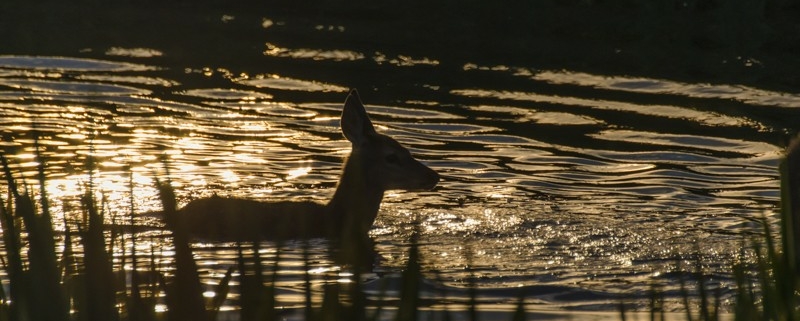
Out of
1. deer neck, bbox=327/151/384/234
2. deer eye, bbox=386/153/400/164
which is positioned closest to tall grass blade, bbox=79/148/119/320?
deer neck, bbox=327/151/384/234

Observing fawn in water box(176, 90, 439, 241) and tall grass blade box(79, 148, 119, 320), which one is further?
fawn in water box(176, 90, 439, 241)

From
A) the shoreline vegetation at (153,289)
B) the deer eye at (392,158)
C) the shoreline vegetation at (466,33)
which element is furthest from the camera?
the shoreline vegetation at (466,33)

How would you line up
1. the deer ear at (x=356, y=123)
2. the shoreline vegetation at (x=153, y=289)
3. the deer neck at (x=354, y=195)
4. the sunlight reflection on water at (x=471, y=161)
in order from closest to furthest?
the shoreline vegetation at (x=153, y=289) < the sunlight reflection on water at (x=471, y=161) < the deer neck at (x=354, y=195) < the deer ear at (x=356, y=123)

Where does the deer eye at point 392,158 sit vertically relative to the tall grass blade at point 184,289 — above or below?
below

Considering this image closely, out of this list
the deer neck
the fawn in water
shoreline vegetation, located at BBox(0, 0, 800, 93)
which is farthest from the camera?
shoreline vegetation, located at BBox(0, 0, 800, 93)

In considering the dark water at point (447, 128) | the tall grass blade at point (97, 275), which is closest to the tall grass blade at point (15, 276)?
the tall grass blade at point (97, 275)

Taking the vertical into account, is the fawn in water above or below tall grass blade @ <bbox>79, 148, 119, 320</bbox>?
below

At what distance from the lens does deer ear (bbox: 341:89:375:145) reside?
11844 mm

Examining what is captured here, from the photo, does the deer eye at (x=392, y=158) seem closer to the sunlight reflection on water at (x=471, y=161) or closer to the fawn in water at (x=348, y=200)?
the fawn in water at (x=348, y=200)

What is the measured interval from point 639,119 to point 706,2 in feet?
29.0

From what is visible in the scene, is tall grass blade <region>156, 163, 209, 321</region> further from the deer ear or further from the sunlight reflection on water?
the deer ear

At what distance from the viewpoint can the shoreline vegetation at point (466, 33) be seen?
21438 mm

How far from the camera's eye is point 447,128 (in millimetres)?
16922

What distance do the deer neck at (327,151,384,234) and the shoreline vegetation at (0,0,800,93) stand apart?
9.09 metres
